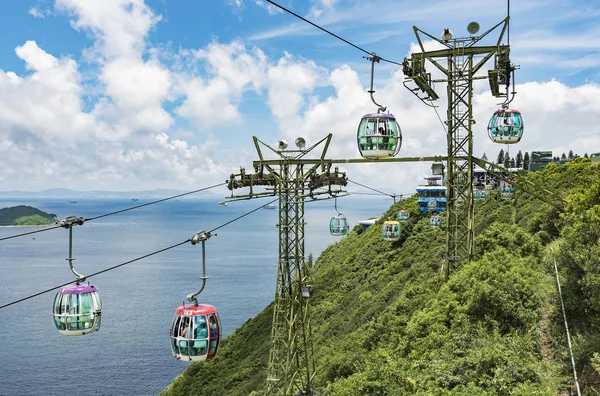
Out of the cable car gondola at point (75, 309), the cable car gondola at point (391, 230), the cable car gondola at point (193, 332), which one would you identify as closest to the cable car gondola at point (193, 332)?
the cable car gondola at point (193, 332)

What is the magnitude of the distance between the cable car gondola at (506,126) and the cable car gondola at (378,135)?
220 inches

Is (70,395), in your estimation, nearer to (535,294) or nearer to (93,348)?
(93,348)

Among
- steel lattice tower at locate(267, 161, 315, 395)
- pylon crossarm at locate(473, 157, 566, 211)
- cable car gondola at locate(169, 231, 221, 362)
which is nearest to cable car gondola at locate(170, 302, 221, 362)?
cable car gondola at locate(169, 231, 221, 362)

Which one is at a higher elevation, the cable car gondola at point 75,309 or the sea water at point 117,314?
the cable car gondola at point 75,309

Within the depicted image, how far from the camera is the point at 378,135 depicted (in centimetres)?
1371

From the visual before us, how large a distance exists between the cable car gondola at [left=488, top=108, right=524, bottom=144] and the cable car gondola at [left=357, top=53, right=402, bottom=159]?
18.3ft

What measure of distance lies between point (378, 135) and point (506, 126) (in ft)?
20.8

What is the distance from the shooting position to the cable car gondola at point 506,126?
58.4ft

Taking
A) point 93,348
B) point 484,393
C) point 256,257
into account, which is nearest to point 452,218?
point 484,393

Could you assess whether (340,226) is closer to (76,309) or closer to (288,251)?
(288,251)

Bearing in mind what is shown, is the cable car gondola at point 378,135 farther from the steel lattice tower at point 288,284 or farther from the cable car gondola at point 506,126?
the cable car gondola at point 506,126

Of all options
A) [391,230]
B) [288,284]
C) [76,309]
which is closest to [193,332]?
[76,309]

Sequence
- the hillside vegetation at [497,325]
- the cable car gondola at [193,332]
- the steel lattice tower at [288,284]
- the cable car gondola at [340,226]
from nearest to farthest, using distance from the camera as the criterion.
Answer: the hillside vegetation at [497,325], the cable car gondola at [193,332], the steel lattice tower at [288,284], the cable car gondola at [340,226]

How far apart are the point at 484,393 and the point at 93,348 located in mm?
52541
